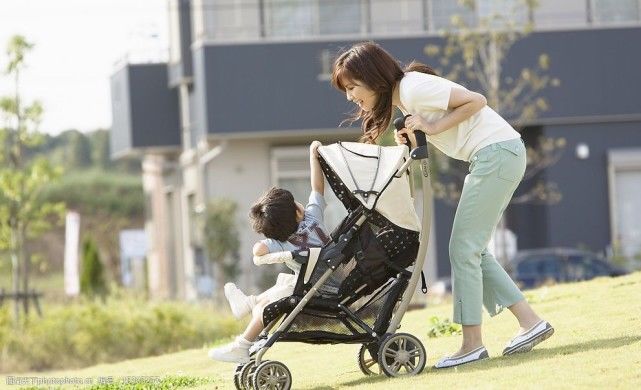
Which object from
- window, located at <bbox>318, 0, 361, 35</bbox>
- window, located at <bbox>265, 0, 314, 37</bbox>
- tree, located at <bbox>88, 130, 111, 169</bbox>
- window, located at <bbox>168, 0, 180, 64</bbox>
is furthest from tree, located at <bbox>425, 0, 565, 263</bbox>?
tree, located at <bbox>88, 130, 111, 169</bbox>

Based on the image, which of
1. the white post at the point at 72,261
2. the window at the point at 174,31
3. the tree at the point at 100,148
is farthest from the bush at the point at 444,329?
the tree at the point at 100,148

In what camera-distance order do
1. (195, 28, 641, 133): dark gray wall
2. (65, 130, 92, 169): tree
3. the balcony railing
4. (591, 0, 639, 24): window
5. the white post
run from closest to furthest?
the white post → (195, 28, 641, 133): dark gray wall → the balcony railing → (591, 0, 639, 24): window → (65, 130, 92, 169): tree

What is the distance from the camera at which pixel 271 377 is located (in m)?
8.46

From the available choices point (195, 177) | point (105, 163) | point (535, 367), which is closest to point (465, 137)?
point (535, 367)

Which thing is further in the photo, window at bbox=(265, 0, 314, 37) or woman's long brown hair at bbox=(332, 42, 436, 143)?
window at bbox=(265, 0, 314, 37)

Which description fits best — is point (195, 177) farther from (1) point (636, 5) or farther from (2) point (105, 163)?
(2) point (105, 163)

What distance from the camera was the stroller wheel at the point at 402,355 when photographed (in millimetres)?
8641

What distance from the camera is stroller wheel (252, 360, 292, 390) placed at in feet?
27.5

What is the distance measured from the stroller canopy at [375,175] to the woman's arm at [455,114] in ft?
0.54

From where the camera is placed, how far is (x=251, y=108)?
31.9 m

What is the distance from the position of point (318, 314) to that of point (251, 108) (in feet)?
76.8

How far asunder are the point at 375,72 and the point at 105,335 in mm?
11266

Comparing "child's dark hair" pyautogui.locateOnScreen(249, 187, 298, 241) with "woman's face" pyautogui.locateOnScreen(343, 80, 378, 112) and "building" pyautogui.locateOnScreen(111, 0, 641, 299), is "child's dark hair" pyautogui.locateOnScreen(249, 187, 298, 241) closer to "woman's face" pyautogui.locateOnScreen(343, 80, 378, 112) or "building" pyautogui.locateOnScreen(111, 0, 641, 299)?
"woman's face" pyautogui.locateOnScreen(343, 80, 378, 112)

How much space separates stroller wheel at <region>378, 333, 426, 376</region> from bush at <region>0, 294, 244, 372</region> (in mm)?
10194
